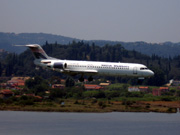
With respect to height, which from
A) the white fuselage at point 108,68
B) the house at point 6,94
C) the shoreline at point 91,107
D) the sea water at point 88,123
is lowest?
the sea water at point 88,123

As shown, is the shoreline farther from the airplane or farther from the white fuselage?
the white fuselage

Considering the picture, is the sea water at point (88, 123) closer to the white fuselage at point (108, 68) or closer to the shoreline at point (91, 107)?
the shoreline at point (91, 107)

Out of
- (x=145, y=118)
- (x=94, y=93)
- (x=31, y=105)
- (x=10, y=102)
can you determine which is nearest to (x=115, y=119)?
(x=145, y=118)

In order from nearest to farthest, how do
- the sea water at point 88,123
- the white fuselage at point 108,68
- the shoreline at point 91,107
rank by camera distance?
the white fuselage at point 108,68, the sea water at point 88,123, the shoreline at point 91,107

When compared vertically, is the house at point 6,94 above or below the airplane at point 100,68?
below

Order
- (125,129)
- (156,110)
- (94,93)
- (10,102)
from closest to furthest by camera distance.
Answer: (125,129) → (156,110) → (10,102) → (94,93)

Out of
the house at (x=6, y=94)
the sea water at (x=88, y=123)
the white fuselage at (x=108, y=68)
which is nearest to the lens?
the white fuselage at (x=108, y=68)

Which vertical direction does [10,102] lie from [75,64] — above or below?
below

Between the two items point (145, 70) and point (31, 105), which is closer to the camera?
point (145, 70)

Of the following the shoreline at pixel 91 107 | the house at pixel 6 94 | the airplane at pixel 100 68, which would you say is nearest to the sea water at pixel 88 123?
the shoreline at pixel 91 107

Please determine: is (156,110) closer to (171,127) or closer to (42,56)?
(171,127)

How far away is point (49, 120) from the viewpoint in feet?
318

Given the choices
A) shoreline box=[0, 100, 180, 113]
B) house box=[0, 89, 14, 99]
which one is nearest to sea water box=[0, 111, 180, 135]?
shoreline box=[0, 100, 180, 113]

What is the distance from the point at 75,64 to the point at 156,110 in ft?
113
